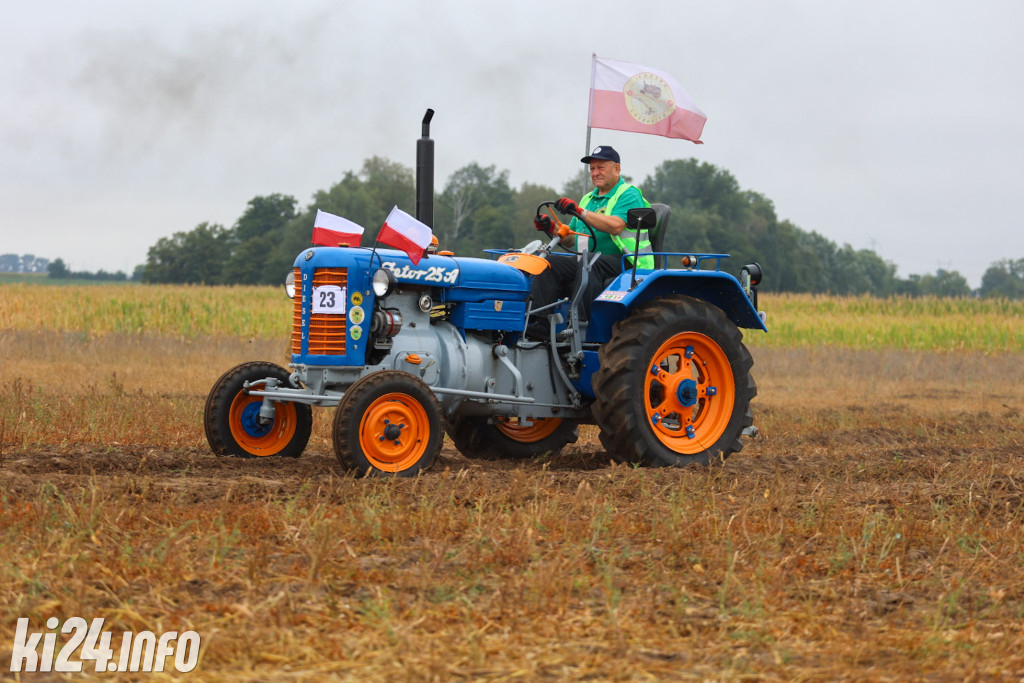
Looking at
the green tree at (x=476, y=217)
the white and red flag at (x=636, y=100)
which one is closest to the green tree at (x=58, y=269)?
the green tree at (x=476, y=217)

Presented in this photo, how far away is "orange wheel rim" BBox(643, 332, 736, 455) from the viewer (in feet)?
23.6

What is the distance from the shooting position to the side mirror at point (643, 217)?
6961 mm

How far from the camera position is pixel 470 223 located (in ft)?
139

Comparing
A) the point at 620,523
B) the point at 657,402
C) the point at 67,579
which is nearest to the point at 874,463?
the point at 657,402

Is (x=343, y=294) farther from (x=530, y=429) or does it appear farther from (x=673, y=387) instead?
(x=673, y=387)

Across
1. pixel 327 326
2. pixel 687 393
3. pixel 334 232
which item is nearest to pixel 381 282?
pixel 327 326

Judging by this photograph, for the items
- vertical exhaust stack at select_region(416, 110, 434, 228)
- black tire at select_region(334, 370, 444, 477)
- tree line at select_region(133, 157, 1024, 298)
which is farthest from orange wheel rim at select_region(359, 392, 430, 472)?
tree line at select_region(133, 157, 1024, 298)

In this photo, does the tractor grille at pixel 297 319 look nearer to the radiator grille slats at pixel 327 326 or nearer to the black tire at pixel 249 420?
the radiator grille slats at pixel 327 326

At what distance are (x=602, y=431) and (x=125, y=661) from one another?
4176 millimetres

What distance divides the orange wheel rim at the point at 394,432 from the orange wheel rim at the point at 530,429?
1.69 meters

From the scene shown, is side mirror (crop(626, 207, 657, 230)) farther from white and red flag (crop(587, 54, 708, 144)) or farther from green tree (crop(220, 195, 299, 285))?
green tree (crop(220, 195, 299, 285))

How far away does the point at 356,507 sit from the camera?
4.98 metres

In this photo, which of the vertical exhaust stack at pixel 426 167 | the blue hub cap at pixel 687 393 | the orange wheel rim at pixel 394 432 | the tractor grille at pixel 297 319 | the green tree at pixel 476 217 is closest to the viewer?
the orange wheel rim at pixel 394 432

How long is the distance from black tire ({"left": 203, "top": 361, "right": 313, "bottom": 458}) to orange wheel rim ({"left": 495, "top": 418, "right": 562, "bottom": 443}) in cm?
147
